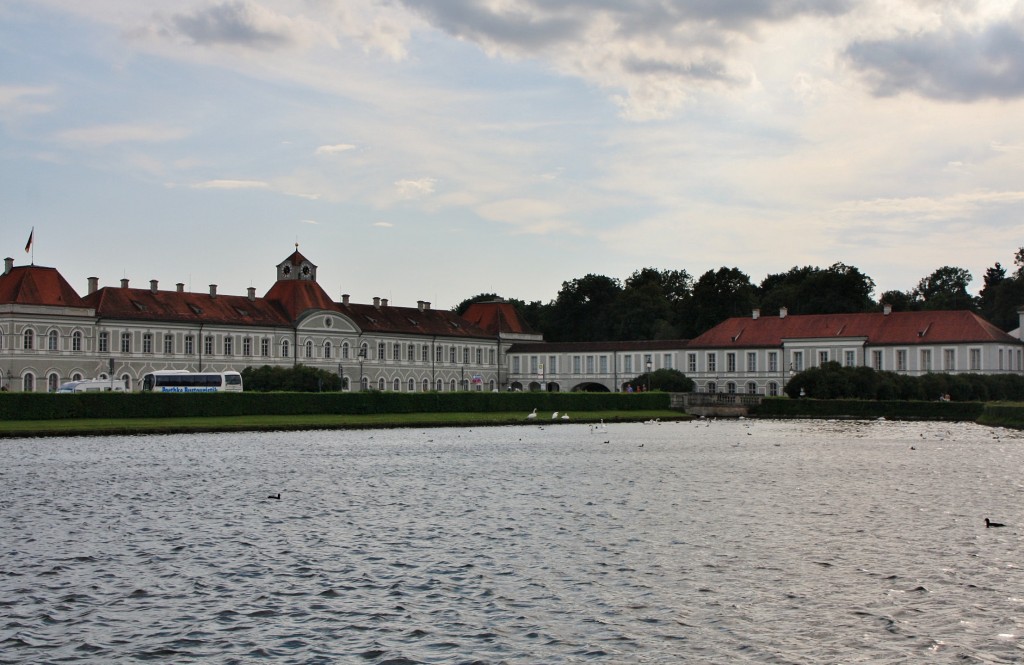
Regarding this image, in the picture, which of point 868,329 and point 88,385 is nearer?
point 88,385

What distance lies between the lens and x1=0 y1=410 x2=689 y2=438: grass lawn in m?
51.5

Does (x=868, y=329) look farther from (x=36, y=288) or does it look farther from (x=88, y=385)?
(x=36, y=288)

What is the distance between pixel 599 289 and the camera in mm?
137750

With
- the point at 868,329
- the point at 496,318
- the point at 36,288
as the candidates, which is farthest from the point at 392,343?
the point at 868,329

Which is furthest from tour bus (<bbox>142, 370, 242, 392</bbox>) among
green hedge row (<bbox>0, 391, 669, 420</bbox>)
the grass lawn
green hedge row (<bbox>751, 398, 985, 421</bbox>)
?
green hedge row (<bbox>751, 398, 985, 421</bbox>)

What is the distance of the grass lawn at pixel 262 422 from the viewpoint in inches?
2026

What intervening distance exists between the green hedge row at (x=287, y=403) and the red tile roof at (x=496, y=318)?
146 ft

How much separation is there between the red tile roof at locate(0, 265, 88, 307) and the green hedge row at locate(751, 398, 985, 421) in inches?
2063

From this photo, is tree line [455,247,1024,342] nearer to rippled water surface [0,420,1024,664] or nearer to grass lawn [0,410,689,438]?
grass lawn [0,410,689,438]

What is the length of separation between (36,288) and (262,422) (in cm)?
4060

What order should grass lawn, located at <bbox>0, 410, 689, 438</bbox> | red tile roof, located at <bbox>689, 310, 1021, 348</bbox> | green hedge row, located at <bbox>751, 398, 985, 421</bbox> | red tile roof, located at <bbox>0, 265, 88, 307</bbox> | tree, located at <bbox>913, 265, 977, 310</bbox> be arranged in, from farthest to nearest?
tree, located at <bbox>913, 265, 977, 310</bbox> < red tile roof, located at <bbox>689, 310, 1021, 348</bbox> < red tile roof, located at <bbox>0, 265, 88, 307</bbox> < green hedge row, located at <bbox>751, 398, 985, 421</bbox> < grass lawn, located at <bbox>0, 410, 689, 438</bbox>

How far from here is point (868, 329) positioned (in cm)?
10594

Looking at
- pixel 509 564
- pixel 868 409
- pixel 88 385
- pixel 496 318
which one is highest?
pixel 496 318

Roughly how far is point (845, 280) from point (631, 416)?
51.6 metres
